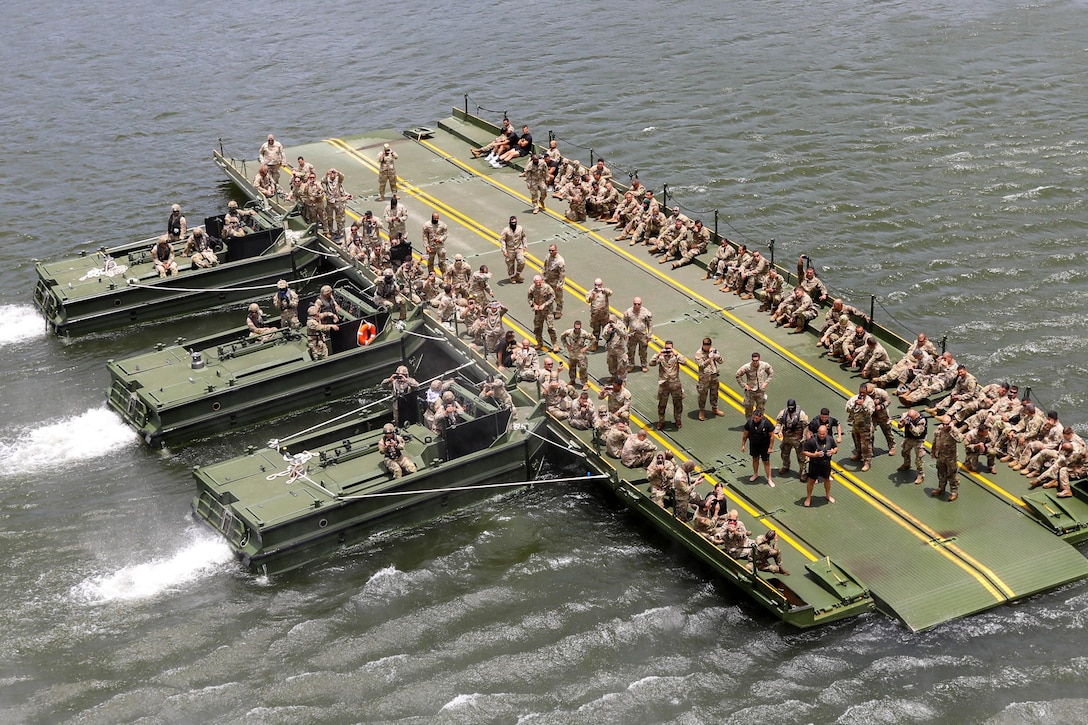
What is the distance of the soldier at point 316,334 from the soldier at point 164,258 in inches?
263

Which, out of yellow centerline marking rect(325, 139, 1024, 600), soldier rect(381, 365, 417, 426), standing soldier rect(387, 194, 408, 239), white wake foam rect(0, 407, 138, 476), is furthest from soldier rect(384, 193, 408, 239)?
white wake foam rect(0, 407, 138, 476)

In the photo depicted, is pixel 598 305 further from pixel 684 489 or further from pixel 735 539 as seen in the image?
pixel 735 539

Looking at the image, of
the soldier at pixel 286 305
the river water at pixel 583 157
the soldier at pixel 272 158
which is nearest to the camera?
the river water at pixel 583 157

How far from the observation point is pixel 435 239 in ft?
121

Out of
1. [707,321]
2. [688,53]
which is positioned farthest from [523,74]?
[707,321]

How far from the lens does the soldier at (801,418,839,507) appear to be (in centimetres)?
2628

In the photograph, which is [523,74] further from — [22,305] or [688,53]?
[22,305]

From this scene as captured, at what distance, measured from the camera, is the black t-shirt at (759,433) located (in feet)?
88.2

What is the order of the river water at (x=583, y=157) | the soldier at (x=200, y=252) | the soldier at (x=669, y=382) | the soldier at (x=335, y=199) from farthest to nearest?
the soldier at (x=335, y=199) < the soldier at (x=200, y=252) < the soldier at (x=669, y=382) < the river water at (x=583, y=157)

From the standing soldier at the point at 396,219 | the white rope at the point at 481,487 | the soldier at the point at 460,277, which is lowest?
the white rope at the point at 481,487

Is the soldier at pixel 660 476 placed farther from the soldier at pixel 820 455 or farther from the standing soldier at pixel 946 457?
the standing soldier at pixel 946 457

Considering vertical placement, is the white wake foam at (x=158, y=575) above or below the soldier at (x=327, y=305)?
below

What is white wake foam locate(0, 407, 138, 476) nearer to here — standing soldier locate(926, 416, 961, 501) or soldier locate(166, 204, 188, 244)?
soldier locate(166, 204, 188, 244)

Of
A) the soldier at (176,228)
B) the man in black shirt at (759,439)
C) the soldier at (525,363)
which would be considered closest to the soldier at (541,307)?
the soldier at (525,363)
